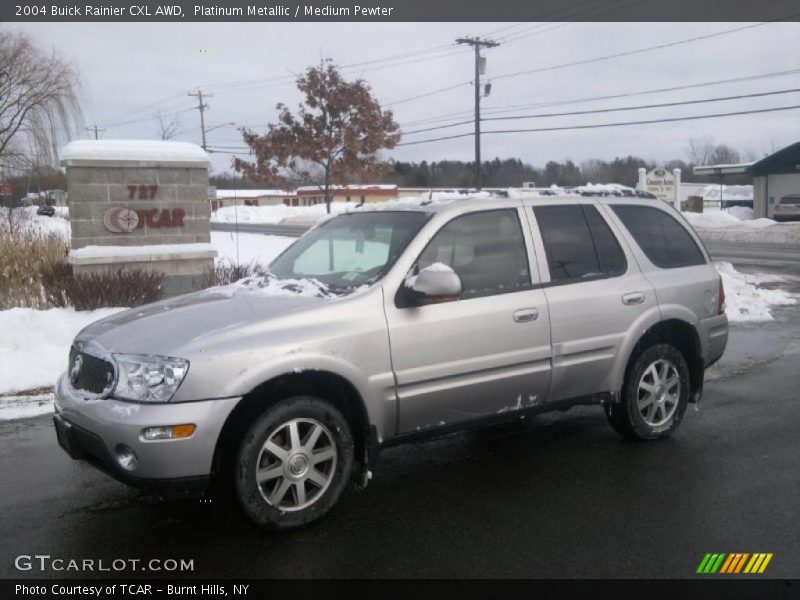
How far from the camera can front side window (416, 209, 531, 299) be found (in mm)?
4719

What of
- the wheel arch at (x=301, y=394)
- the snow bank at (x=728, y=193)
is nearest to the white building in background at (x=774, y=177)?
the snow bank at (x=728, y=193)

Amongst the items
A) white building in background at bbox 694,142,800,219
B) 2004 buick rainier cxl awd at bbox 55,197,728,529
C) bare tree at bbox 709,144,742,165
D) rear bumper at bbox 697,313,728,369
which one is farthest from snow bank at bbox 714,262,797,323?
bare tree at bbox 709,144,742,165

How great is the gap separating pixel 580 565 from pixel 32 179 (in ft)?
93.8

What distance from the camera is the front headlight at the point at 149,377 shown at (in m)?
3.72

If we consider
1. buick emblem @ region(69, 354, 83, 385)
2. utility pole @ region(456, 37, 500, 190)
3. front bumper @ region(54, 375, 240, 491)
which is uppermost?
utility pole @ region(456, 37, 500, 190)

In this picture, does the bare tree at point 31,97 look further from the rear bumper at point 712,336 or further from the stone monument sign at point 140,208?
the rear bumper at point 712,336

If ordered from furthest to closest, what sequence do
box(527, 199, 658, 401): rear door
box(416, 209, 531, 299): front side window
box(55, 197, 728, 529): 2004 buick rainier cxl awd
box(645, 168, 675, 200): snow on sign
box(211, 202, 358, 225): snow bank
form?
box(211, 202, 358, 225): snow bank
box(645, 168, 675, 200): snow on sign
box(527, 199, 658, 401): rear door
box(416, 209, 531, 299): front side window
box(55, 197, 728, 529): 2004 buick rainier cxl awd

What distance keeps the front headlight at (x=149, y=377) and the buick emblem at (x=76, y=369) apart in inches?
21.2

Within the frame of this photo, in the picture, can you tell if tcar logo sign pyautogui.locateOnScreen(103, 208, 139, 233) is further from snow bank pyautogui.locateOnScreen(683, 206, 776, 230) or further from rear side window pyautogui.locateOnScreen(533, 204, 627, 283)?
snow bank pyautogui.locateOnScreen(683, 206, 776, 230)

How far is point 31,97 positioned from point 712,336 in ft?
99.7

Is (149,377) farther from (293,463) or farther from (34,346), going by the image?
(34,346)

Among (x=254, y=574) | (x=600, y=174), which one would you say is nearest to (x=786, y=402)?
(x=254, y=574)

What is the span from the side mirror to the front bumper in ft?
4.03

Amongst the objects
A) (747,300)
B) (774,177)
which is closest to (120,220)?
(747,300)
